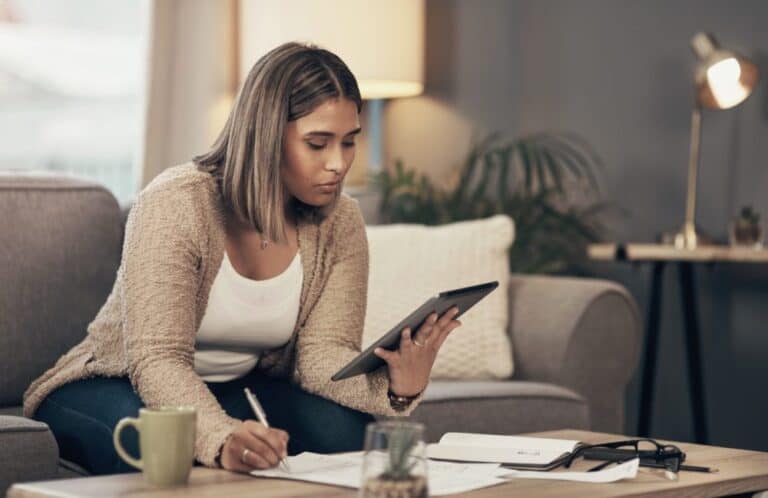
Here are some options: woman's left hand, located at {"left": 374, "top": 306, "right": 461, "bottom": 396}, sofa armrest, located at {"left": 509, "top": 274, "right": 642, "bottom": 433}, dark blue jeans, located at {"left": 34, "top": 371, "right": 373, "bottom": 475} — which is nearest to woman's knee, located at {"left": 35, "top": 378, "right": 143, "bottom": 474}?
dark blue jeans, located at {"left": 34, "top": 371, "right": 373, "bottom": 475}

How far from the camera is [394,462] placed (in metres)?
1.32

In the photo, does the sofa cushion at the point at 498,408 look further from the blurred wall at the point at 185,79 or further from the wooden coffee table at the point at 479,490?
the blurred wall at the point at 185,79

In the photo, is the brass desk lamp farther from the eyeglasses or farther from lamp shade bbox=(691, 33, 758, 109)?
the eyeglasses

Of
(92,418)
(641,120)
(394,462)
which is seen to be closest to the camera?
(394,462)

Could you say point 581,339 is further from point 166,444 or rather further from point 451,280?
point 166,444

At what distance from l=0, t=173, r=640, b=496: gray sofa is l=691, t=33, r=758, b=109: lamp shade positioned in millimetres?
813

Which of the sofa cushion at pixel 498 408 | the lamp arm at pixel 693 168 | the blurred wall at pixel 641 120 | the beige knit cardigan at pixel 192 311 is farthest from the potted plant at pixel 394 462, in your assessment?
the blurred wall at pixel 641 120

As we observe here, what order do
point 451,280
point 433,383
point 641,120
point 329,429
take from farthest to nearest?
1. point 641,120
2. point 451,280
3. point 433,383
4. point 329,429

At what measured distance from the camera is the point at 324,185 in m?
2.06

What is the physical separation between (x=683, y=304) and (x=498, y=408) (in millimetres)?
1214

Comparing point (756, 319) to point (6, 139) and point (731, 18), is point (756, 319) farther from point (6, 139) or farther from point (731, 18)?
point (6, 139)

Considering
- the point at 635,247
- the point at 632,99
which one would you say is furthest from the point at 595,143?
the point at 635,247

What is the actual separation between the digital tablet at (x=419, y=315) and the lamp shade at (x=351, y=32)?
1.89m

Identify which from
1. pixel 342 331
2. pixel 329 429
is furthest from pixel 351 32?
pixel 329 429
